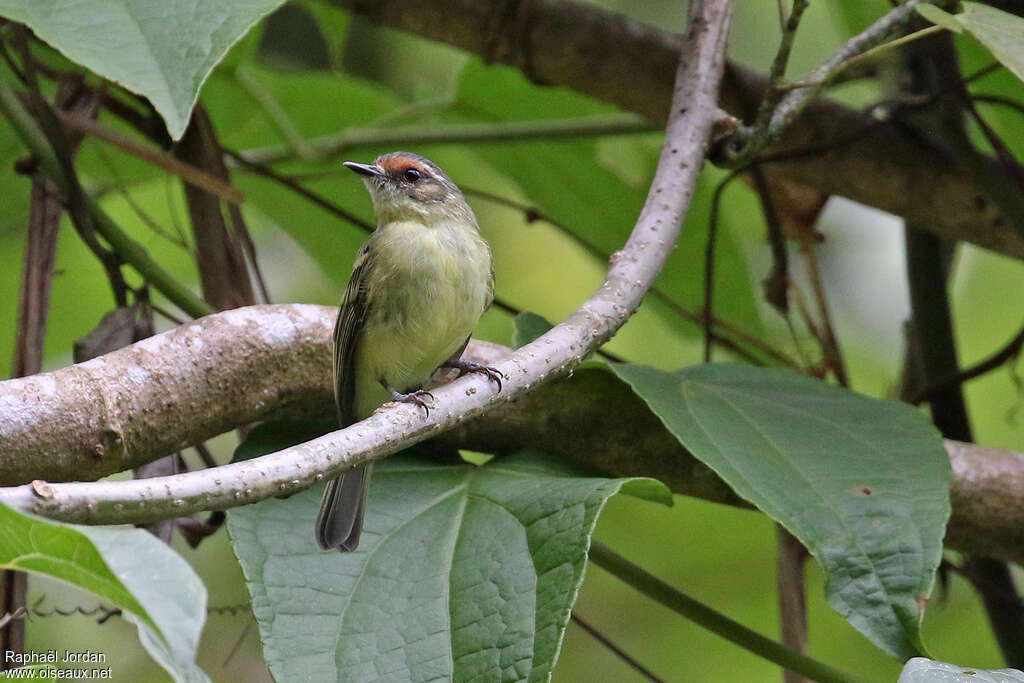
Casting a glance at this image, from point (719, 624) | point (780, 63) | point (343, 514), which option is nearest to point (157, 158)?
point (343, 514)

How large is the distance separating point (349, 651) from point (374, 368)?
127 cm

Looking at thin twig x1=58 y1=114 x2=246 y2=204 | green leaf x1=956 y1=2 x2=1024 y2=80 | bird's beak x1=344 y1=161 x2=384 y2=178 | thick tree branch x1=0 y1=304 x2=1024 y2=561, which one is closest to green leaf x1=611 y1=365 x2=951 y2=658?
thick tree branch x1=0 y1=304 x2=1024 y2=561

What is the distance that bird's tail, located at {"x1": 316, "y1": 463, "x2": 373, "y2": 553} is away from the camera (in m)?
1.86

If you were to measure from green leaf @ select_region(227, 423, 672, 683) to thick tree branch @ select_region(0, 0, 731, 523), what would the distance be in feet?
0.73

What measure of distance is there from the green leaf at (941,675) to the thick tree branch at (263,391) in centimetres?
Result: 62

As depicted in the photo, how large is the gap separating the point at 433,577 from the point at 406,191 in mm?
1515

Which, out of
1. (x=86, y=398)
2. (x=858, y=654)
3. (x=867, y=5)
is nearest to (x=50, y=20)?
(x=86, y=398)

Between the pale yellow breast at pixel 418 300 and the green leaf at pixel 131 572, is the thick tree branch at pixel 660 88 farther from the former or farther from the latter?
the green leaf at pixel 131 572

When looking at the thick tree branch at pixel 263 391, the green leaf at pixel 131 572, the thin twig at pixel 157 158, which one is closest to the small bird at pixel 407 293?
the thin twig at pixel 157 158

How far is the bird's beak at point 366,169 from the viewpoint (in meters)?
2.89

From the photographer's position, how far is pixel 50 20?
1379 mm

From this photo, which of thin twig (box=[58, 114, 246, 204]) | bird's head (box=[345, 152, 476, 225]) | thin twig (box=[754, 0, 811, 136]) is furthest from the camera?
bird's head (box=[345, 152, 476, 225])

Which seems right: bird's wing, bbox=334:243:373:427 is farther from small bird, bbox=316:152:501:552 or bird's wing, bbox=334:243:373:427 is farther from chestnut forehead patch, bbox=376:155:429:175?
chestnut forehead patch, bbox=376:155:429:175

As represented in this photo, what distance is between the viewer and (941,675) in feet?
4.56
